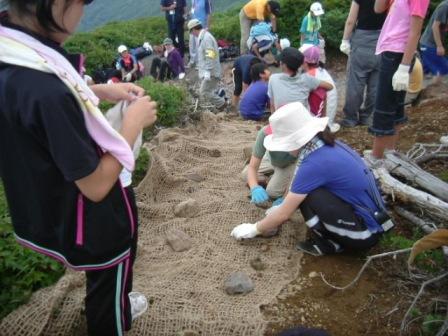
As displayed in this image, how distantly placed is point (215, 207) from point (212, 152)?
1.12 m

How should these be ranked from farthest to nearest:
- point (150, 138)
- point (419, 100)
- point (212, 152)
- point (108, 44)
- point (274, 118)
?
point (108, 44) < point (419, 100) < point (150, 138) < point (212, 152) < point (274, 118)

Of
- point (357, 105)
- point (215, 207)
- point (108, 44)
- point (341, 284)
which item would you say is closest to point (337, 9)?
point (357, 105)

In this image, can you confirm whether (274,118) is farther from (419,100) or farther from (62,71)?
(419,100)

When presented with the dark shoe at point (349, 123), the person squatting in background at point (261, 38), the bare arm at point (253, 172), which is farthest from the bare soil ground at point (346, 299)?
the person squatting in background at point (261, 38)

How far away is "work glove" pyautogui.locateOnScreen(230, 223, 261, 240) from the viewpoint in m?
2.92

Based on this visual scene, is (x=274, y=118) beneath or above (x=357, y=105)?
above

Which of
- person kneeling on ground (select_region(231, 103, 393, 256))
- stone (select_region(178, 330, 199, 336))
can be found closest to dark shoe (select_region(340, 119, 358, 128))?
person kneeling on ground (select_region(231, 103, 393, 256))

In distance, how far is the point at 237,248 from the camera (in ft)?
9.56

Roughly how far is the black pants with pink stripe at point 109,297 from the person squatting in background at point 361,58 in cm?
346

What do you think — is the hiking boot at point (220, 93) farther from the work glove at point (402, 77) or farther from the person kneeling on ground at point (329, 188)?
the person kneeling on ground at point (329, 188)

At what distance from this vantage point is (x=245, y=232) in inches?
115

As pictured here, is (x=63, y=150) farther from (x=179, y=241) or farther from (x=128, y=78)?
(x=128, y=78)

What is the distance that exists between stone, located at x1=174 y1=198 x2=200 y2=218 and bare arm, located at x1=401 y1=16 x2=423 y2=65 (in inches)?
71.4

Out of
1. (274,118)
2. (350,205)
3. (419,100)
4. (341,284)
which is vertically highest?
(274,118)
